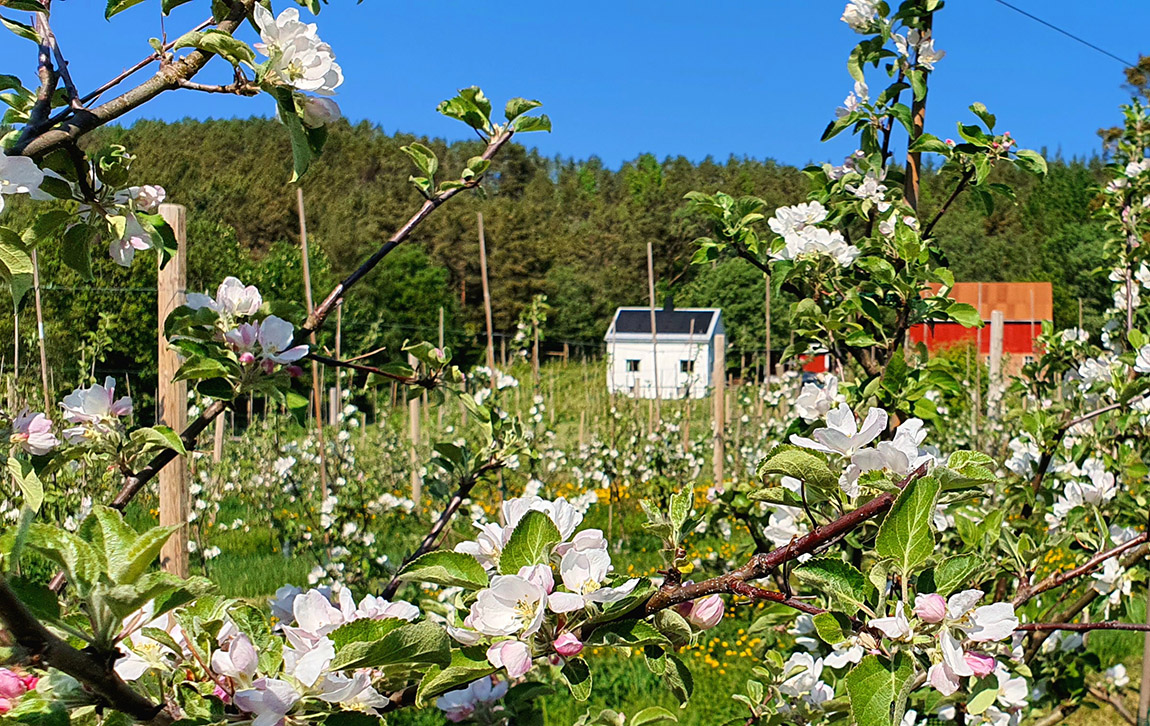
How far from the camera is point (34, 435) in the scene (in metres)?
1.03

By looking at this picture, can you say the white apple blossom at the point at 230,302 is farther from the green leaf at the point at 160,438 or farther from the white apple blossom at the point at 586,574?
the white apple blossom at the point at 586,574

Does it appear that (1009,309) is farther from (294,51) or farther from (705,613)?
(294,51)

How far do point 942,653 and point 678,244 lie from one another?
107 ft

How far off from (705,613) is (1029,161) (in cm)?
139

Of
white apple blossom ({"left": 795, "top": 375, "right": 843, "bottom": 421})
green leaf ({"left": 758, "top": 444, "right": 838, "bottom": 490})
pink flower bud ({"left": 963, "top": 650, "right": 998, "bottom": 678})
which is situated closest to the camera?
pink flower bud ({"left": 963, "top": 650, "right": 998, "bottom": 678})

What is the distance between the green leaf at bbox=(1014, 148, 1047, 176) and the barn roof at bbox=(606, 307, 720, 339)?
20.3 meters

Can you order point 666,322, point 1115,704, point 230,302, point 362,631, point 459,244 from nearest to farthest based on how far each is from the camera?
point 362,631 < point 230,302 < point 1115,704 < point 666,322 < point 459,244

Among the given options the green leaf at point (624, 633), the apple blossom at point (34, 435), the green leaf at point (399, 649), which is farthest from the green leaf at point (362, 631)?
the apple blossom at point (34, 435)

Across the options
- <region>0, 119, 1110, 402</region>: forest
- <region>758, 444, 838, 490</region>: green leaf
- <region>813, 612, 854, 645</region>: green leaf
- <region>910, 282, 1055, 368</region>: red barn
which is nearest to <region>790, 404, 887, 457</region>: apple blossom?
<region>758, 444, 838, 490</region>: green leaf

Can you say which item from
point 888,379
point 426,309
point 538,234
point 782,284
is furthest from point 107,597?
point 538,234

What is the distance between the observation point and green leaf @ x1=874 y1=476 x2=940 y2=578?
2.25 feet

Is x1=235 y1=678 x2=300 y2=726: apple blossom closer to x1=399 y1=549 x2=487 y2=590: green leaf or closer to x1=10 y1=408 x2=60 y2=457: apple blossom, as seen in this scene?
x1=399 y1=549 x2=487 y2=590: green leaf

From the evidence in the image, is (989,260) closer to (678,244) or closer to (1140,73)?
(678,244)

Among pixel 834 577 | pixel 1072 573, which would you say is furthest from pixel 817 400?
pixel 834 577
